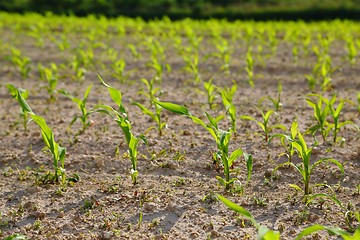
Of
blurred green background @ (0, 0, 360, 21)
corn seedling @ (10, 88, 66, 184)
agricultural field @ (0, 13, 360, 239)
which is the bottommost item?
blurred green background @ (0, 0, 360, 21)

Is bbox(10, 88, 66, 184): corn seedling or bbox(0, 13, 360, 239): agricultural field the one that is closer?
bbox(0, 13, 360, 239): agricultural field

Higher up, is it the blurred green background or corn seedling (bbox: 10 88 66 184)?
corn seedling (bbox: 10 88 66 184)

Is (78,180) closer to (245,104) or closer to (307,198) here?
(307,198)

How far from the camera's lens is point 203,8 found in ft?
56.7

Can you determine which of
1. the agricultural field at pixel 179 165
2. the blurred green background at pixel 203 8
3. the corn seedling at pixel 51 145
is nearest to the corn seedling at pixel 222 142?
the agricultural field at pixel 179 165

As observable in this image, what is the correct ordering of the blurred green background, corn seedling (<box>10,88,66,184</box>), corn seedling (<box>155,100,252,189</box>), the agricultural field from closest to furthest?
the agricultural field, corn seedling (<box>155,100,252,189</box>), corn seedling (<box>10,88,66,184</box>), the blurred green background

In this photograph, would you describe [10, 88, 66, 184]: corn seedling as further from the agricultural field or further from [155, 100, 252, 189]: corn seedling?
[155, 100, 252, 189]: corn seedling

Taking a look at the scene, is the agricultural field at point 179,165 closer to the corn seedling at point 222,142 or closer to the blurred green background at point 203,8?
the corn seedling at point 222,142

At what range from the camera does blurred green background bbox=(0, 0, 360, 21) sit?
52.6 ft

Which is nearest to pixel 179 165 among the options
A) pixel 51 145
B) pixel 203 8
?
pixel 51 145

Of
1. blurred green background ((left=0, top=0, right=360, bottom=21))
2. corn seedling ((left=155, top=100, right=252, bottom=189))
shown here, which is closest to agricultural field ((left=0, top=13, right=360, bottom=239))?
corn seedling ((left=155, top=100, right=252, bottom=189))

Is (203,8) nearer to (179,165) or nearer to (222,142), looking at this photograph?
(179,165)

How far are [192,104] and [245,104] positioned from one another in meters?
0.51

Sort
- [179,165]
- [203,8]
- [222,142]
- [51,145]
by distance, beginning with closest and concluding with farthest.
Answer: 1. [222,142]
2. [51,145]
3. [179,165]
4. [203,8]
